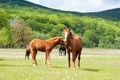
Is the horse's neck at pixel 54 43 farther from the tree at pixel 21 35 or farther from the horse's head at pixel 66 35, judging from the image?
the tree at pixel 21 35

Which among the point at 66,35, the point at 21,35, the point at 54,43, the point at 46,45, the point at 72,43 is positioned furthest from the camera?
the point at 21,35

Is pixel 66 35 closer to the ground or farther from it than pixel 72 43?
farther from it

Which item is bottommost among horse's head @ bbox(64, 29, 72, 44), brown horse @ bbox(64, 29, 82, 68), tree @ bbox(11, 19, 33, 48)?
tree @ bbox(11, 19, 33, 48)

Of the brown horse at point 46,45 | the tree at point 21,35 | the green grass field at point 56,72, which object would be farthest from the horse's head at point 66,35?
the tree at point 21,35

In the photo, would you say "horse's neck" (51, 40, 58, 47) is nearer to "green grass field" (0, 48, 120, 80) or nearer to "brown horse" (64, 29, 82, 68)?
"green grass field" (0, 48, 120, 80)

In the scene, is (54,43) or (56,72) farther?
(54,43)

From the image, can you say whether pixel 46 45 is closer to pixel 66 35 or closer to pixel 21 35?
pixel 66 35

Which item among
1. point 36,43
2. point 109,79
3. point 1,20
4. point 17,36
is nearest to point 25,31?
point 17,36

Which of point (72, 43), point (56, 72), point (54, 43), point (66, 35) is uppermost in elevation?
point (66, 35)

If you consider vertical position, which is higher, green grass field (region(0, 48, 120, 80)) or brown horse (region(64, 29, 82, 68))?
brown horse (region(64, 29, 82, 68))

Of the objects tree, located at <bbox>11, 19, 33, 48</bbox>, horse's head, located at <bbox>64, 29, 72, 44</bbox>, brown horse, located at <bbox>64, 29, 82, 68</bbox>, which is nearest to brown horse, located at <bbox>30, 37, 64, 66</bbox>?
brown horse, located at <bbox>64, 29, 82, 68</bbox>

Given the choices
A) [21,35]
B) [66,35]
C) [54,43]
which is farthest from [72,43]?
[21,35]

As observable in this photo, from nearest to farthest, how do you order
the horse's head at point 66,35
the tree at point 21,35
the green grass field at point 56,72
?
the green grass field at point 56,72, the horse's head at point 66,35, the tree at point 21,35

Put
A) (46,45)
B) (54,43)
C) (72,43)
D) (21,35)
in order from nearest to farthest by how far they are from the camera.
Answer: (72,43) → (54,43) → (46,45) → (21,35)
